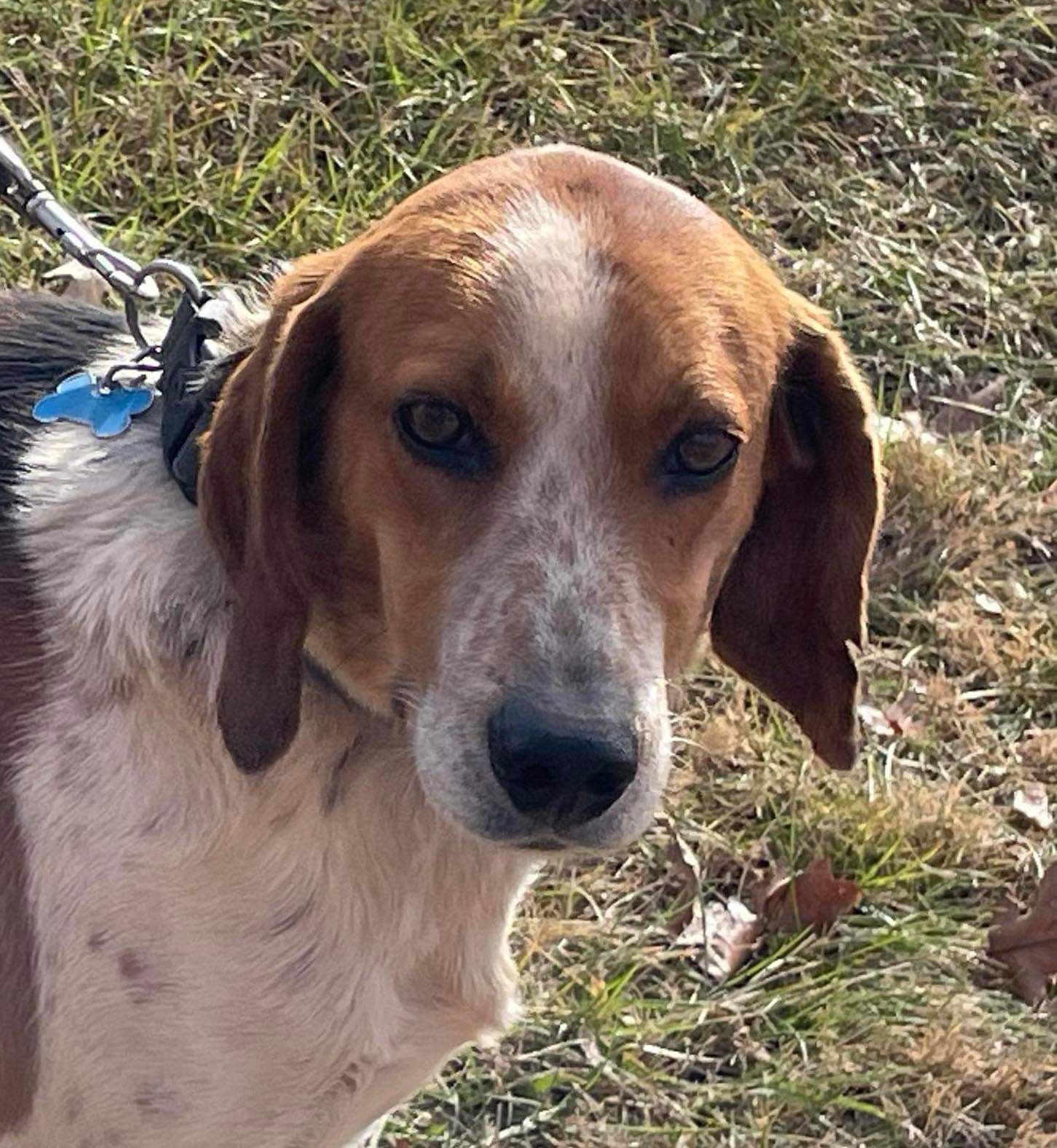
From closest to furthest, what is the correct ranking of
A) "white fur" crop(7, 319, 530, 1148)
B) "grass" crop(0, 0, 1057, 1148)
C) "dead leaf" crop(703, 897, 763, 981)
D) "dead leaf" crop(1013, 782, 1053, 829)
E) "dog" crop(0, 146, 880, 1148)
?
"dog" crop(0, 146, 880, 1148), "white fur" crop(7, 319, 530, 1148), "grass" crop(0, 0, 1057, 1148), "dead leaf" crop(703, 897, 763, 981), "dead leaf" crop(1013, 782, 1053, 829)

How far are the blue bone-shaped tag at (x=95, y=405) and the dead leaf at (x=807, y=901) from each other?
205 cm

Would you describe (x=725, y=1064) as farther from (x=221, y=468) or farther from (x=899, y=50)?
(x=899, y=50)

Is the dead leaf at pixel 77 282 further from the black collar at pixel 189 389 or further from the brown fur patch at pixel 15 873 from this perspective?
the brown fur patch at pixel 15 873

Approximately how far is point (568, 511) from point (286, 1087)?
103cm

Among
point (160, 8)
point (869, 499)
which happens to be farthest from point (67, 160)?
point (869, 499)

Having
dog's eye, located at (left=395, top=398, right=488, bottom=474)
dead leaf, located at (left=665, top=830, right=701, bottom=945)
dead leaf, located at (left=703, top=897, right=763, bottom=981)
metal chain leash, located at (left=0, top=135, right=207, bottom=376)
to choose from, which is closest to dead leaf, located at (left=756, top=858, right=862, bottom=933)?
dead leaf, located at (left=703, top=897, right=763, bottom=981)

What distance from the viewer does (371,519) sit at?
2.85m

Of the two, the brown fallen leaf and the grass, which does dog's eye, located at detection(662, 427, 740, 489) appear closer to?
the grass

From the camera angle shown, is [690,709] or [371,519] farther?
[690,709]

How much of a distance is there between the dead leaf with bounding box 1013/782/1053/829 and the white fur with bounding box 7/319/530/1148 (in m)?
2.16

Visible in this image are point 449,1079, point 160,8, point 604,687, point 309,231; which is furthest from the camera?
point 160,8

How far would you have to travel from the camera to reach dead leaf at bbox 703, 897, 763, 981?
445 cm

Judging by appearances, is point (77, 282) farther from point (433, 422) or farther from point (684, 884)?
point (433, 422)

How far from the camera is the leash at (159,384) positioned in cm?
304
